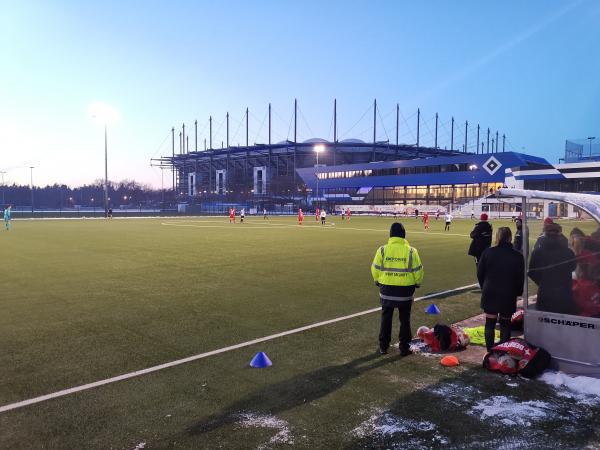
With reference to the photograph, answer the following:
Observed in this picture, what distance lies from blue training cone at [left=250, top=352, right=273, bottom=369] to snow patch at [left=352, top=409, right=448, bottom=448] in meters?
1.75

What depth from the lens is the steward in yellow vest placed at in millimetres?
6137

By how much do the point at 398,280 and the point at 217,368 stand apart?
265cm

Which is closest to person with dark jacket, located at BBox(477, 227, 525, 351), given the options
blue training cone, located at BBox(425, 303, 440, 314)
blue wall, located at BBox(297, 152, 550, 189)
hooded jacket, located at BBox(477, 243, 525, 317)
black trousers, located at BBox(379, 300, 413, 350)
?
hooded jacket, located at BBox(477, 243, 525, 317)

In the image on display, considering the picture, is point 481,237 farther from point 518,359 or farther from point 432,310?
point 518,359

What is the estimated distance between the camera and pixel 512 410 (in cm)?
442

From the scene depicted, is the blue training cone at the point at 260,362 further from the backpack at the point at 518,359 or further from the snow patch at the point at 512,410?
the backpack at the point at 518,359

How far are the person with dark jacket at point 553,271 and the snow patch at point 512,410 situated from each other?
141cm

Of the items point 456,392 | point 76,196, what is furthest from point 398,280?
point 76,196

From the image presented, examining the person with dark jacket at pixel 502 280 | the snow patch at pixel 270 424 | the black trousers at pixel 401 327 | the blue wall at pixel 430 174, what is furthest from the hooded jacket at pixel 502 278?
the blue wall at pixel 430 174

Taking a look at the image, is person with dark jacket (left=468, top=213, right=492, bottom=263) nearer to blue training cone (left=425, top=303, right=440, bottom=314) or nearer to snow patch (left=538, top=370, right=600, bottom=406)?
blue training cone (left=425, top=303, right=440, bottom=314)

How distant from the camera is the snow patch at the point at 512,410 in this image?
167 inches

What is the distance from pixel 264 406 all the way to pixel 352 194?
365 ft

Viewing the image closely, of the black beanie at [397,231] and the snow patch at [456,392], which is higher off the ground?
the black beanie at [397,231]

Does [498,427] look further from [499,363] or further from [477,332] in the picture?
[477,332]
